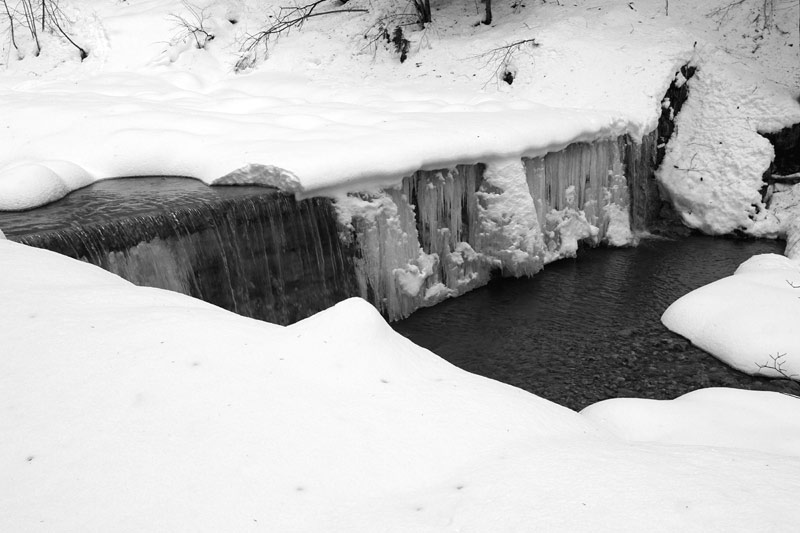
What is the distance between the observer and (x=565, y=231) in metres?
6.80

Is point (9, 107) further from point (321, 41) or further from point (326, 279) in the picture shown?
point (321, 41)

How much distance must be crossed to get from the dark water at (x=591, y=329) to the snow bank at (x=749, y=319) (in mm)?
97

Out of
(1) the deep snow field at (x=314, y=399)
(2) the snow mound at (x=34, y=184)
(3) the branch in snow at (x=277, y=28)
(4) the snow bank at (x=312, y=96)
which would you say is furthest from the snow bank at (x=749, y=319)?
(3) the branch in snow at (x=277, y=28)

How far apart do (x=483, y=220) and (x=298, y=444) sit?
4528 millimetres

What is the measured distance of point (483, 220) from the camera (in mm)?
6078

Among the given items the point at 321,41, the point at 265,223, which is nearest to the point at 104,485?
the point at 265,223

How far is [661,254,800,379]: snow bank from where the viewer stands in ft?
14.1

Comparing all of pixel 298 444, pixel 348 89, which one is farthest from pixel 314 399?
pixel 348 89

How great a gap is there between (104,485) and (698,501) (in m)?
1.44

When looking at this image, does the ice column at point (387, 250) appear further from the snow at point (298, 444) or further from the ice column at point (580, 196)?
the snow at point (298, 444)

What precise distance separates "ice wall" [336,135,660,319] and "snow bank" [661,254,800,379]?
160 centimetres

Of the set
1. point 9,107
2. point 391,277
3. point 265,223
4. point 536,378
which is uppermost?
point 9,107

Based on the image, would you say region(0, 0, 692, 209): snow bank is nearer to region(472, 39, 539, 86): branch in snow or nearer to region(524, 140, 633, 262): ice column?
region(472, 39, 539, 86): branch in snow

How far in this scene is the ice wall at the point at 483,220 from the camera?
5297 mm
